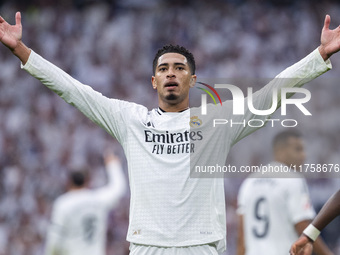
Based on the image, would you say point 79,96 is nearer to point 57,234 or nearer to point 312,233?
point 312,233

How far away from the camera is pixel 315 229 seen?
15.0 ft

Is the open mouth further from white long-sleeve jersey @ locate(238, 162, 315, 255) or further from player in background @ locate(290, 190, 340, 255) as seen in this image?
white long-sleeve jersey @ locate(238, 162, 315, 255)

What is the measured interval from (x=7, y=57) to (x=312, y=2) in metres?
6.78

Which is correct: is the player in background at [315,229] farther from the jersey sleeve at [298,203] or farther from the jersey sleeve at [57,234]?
the jersey sleeve at [57,234]

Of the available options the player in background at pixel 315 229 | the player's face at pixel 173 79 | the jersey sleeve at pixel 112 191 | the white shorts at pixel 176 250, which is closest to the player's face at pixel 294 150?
the player in background at pixel 315 229

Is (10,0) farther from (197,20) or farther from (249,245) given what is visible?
(249,245)

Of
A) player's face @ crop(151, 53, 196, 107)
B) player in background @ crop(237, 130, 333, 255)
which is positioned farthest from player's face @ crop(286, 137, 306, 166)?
player's face @ crop(151, 53, 196, 107)

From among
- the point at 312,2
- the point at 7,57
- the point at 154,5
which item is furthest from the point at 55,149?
the point at 312,2

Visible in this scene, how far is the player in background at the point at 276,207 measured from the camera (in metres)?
6.28

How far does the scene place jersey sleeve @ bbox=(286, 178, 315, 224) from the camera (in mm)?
6207

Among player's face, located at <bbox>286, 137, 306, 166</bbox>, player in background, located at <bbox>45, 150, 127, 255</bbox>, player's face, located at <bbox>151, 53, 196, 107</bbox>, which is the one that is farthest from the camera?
player in background, located at <bbox>45, 150, 127, 255</bbox>

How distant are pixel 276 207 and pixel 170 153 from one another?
259 cm

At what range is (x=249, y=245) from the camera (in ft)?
22.0

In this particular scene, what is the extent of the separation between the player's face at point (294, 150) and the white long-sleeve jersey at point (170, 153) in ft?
8.28
